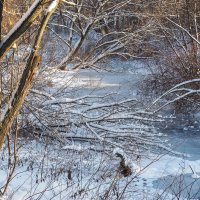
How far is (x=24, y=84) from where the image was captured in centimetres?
238

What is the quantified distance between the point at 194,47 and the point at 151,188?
249 inches

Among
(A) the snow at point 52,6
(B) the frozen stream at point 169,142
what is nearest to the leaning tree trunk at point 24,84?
(A) the snow at point 52,6

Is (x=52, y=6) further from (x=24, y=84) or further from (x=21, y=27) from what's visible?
(x=24, y=84)

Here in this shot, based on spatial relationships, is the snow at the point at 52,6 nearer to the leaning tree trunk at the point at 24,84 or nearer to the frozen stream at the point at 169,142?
the leaning tree trunk at the point at 24,84

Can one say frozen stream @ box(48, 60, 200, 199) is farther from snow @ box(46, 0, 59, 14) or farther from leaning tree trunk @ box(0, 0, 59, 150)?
snow @ box(46, 0, 59, 14)

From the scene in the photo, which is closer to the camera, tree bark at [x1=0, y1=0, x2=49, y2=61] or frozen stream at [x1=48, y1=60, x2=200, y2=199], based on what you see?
tree bark at [x1=0, y1=0, x2=49, y2=61]

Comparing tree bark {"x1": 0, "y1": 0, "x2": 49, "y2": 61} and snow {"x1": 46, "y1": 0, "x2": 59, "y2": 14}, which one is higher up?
snow {"x1": 46, "y1": 0, "x2": 59, "y2": 14}

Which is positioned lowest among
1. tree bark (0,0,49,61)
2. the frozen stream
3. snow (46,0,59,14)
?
the frozen stream

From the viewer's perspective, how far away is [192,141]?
8.89 metres

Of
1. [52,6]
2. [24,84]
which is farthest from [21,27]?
[24,84]

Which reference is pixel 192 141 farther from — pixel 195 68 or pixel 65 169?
pixel 65 169

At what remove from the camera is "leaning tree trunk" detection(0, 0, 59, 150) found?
2.37 m

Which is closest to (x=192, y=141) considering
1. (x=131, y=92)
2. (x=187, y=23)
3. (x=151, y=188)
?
(x=151, y=188)

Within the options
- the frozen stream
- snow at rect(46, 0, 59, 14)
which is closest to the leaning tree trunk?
snow at rect(46, 0, 59, 14)
